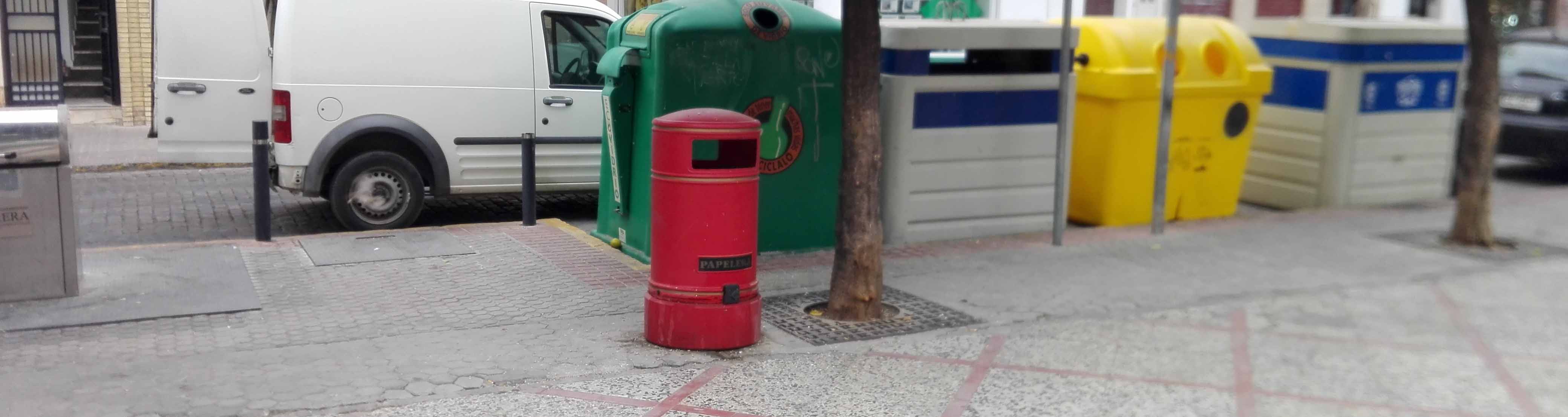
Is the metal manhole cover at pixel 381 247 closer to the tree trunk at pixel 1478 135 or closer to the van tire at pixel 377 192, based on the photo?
the van tire at pixel 377 192

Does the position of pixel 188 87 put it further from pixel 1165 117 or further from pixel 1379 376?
pixel 1379 376

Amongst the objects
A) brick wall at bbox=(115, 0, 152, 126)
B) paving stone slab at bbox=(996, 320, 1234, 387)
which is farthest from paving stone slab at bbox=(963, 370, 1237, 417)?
brick wall at bbox=(115, 0, 152, 126)

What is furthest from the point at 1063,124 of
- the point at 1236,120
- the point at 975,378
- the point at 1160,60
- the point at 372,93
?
the point at 372,93

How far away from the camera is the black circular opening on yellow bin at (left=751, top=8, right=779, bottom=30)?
758 centimetres

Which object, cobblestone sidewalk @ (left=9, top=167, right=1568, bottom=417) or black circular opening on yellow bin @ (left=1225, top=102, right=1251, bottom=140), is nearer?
cobblestone sidewalk @ (left=9, top=167, right=1568, bottom=417)

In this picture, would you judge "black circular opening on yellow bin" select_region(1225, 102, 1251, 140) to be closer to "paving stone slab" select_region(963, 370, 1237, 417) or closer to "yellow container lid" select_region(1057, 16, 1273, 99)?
"yellow container lid" select_region(1057, 16, 1273, 99)

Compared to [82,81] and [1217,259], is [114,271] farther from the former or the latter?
[82,81]

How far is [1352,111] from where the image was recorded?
1026 cm

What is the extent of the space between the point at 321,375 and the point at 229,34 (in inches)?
178

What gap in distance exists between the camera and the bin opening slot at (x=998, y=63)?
8.98 metres

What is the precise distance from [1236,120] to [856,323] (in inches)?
184

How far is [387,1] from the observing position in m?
8.71

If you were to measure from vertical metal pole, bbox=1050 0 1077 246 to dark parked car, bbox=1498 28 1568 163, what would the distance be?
21.7 feet

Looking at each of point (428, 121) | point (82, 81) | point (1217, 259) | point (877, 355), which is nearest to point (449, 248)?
point (428, 121)
